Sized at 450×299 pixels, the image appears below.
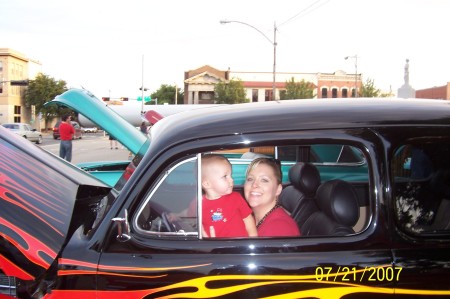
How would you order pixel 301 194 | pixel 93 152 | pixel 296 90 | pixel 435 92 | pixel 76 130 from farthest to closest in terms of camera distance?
1. pixel 296 90
2. pixel 76 130
3. pixel 435 92
4. pixel 93 152
5. pixel 301 194

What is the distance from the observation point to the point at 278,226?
226 cm

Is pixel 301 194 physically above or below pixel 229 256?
above

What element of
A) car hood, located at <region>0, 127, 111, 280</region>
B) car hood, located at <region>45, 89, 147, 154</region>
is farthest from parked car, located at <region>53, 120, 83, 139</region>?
car hood, located at <region>0, 127, 111, 280</region>

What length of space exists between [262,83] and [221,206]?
6355 centimetres

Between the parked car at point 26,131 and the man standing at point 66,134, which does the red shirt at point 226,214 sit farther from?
the parked car at point 26,131

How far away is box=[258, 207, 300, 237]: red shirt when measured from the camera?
7.23 feet

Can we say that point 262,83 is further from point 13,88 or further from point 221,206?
point 221,206

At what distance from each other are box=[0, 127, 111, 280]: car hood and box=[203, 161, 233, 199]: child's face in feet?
2.27

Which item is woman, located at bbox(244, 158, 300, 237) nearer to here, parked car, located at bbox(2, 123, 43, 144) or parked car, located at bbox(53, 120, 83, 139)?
parked car, located at bbox(53, 120, 83, 139)

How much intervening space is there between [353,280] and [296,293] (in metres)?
0.25

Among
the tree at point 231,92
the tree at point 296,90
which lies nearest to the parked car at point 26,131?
the tree at point 231,92

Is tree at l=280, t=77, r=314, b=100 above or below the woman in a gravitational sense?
above

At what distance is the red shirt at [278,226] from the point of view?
220 centimetres
